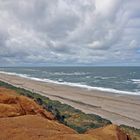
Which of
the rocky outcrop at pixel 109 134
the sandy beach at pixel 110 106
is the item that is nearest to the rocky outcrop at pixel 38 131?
the rocky outcrop at pixel 109 134

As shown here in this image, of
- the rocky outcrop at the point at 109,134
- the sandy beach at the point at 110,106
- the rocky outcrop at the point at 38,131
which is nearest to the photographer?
the rocky outcrop at the point at 38,131

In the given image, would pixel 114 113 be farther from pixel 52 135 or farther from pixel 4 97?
Answer: pixel 52 135

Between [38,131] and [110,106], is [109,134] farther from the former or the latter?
[110,106]

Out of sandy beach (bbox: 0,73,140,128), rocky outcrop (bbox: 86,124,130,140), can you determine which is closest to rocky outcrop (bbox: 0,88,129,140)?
rocky outcrop (bbox: 86,124,130,140)

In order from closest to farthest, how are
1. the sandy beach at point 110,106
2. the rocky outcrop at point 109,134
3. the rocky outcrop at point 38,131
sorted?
the rocky outcrop at point 38,131
the rocky outcrop at point 109,134
the sandy beach at point 110,106

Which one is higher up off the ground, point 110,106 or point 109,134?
point 109,134

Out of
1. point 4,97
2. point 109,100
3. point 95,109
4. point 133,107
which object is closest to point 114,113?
point 95,109

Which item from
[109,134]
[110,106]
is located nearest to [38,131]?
[109,134]

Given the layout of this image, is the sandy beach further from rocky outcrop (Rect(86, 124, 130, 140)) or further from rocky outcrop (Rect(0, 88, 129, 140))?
rocky outcrop (Rect(0, 88, 129, 140))

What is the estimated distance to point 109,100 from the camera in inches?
2459

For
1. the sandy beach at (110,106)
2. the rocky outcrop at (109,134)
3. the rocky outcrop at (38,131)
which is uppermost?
the rocky outcrop at (38,131)

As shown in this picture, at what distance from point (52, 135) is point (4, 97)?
6.71 metres

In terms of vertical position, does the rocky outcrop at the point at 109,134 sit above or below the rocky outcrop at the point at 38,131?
below

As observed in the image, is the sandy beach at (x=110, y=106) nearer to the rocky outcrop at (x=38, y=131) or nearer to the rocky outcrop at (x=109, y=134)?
the rocky outcrop at (x=109, y=134)
